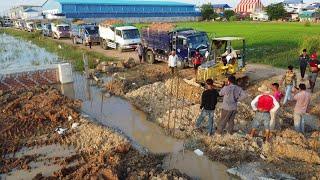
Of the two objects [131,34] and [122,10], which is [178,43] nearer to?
[131,34]

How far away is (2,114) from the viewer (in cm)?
1149

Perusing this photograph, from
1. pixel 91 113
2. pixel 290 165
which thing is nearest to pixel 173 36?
pixel 91 113

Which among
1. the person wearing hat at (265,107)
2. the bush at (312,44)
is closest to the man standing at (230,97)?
the person wearing hat at (265,107)

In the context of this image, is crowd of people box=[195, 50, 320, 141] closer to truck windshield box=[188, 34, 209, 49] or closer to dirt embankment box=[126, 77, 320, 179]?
dirt embankment box=[126, 77, 320, 179]

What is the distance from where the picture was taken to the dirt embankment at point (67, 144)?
7.32m

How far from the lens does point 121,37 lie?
2684cm

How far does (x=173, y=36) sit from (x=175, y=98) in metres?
6.49

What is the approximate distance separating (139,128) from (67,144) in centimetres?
226

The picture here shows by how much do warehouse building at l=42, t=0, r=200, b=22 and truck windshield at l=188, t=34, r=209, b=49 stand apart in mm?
65768

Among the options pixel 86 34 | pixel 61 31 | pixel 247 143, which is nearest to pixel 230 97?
pixel 247 143

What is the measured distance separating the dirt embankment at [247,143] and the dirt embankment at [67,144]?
4.54 ft

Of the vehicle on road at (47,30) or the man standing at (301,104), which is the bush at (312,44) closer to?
the man standing at (301,104)

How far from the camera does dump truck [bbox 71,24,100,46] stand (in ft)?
104

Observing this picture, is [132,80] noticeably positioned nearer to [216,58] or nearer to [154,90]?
[154,90]
